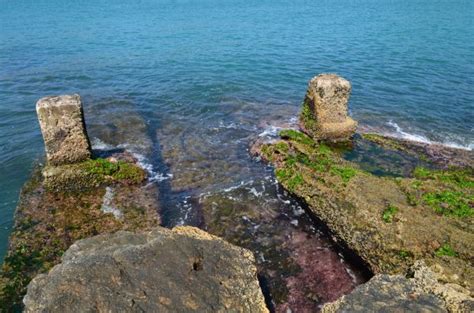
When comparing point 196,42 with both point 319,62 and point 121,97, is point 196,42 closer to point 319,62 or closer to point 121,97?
point 319,62

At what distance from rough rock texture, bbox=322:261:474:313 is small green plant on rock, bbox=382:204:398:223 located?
3.78 metres

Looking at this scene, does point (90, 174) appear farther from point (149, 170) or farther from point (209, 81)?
point (209, 81)

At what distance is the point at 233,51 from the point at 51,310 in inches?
1508

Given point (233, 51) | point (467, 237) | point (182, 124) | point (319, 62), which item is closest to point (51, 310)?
point (467, 237)

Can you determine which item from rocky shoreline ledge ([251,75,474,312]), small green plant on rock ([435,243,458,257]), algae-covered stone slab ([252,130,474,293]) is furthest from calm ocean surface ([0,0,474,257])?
small green plant on rock ([435,243,458,257])

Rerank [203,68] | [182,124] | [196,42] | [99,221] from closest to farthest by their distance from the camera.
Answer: [99,221] → [182,124] → [203,68] → [196,42]

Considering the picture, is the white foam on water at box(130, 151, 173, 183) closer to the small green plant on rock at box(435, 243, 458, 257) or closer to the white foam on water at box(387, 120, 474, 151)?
the small green plant on rock at box(435, 243, 458, 257)

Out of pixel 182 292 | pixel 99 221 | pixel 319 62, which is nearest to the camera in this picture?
pixel 182 292

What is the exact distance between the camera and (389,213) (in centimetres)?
1143

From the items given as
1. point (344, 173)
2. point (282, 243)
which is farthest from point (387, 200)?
point (282, 243)

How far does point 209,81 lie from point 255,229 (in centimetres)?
2056

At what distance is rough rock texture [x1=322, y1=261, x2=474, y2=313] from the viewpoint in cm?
659

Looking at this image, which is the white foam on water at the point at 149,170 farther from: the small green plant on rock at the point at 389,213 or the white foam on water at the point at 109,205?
the small green plant on rock at the point at 389,213

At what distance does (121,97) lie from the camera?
2708cm
